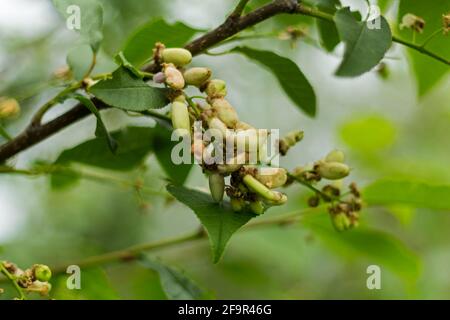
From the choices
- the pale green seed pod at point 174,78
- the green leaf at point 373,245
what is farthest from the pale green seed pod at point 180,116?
the green leaf at point 373,245

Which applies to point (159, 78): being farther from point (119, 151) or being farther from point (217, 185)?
point (119, 151)

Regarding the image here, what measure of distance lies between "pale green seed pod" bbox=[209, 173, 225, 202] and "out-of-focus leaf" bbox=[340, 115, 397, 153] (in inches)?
56.3

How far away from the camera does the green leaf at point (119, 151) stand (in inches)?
47.1

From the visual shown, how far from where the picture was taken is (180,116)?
882 millimetres

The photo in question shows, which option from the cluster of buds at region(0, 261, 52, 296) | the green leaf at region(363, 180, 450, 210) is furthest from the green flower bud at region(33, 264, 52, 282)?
the green leaf at region(363, 180, 450, 210)

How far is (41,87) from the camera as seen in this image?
3.73ft

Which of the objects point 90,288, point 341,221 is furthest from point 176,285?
point 341,221

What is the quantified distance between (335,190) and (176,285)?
1.01ft

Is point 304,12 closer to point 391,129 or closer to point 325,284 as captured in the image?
point 391,129

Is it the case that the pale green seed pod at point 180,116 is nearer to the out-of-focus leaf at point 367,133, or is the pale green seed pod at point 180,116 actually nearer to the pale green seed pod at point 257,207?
the pale green seed pod at point 257,207

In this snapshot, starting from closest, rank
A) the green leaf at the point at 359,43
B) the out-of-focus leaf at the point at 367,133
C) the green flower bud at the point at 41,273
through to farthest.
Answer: the green leaf at the point at 359,43 < the green flower bud at the point at 41,273 < the out-of-focus leaf at the point at 367,133

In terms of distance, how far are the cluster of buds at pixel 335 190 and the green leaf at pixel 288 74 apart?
116 millimetres

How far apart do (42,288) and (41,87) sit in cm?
37
